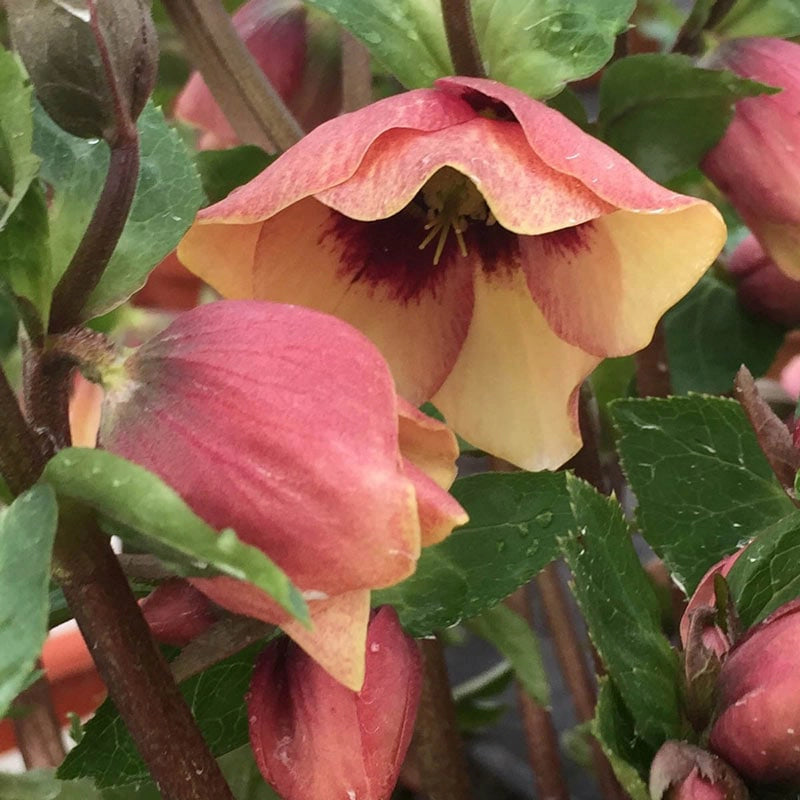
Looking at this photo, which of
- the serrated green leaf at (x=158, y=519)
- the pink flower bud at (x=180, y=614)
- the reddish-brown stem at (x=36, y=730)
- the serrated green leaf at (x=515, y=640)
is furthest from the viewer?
the reddish-brown stem at (x=36, y=730)

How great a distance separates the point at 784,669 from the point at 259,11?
0.33 metres

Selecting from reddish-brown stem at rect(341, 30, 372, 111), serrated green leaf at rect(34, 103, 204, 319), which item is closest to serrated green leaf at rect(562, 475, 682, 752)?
serrated green leaf at rect(34, 103, 204, 319)

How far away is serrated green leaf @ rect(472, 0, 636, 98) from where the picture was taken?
1.06 feet

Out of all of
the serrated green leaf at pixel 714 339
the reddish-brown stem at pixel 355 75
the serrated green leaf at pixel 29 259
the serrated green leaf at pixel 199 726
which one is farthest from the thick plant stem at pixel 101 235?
the serrated green leaf at pixel 714 339

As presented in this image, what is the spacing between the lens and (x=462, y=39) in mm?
310

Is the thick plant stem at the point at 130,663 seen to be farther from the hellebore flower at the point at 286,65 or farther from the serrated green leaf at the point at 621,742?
the hellebore flower at the point at 286,65

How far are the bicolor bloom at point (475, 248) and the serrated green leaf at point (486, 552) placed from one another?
0.11 ft

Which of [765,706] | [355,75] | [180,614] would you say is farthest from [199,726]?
[355,75]

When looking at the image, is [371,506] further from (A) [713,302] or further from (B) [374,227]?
(A) [713,302]

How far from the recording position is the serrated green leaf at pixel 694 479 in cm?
32

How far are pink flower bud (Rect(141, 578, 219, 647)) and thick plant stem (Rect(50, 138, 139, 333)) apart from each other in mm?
78

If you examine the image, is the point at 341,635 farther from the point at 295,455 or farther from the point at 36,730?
the point at 36,730

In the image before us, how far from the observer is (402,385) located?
1.10ft

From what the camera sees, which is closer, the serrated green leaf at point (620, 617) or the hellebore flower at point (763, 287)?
the serrated green leaf at point (620, 617)
